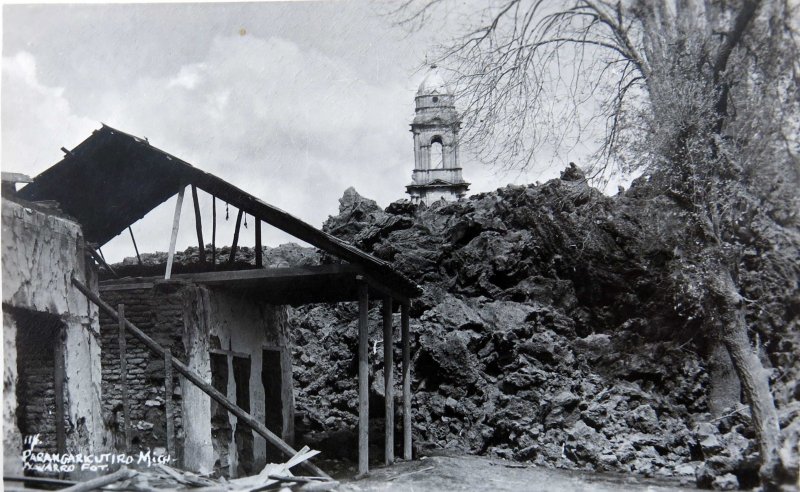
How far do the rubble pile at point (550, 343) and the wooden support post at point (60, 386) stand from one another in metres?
6.48

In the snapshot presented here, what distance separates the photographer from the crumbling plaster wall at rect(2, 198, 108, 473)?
723 centimetres

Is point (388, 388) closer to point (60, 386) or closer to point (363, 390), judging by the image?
point (363, 390)

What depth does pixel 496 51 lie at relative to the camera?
1064 centimetres

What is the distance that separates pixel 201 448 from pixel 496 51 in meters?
6.71

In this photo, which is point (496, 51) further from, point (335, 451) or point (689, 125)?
point (335, 451)

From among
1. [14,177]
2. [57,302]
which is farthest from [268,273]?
[14,177]

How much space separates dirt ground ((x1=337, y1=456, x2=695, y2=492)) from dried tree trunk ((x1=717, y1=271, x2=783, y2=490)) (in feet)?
4.52

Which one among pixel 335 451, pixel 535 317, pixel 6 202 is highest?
pixel 6 202

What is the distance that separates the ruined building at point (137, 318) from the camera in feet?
26.3

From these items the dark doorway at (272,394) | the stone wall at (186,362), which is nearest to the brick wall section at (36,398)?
the stone wall at (186,362)

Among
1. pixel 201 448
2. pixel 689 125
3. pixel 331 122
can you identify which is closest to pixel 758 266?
pixel 689 125

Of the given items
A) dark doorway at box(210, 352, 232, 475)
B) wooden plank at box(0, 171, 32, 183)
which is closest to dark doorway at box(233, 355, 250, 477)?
dark doorway at box(210, 352, 232, 475)

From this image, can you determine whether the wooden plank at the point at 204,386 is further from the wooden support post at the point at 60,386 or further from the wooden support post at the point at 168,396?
the wooden support post at the point at 60,386

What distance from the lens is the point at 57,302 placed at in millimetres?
8188
